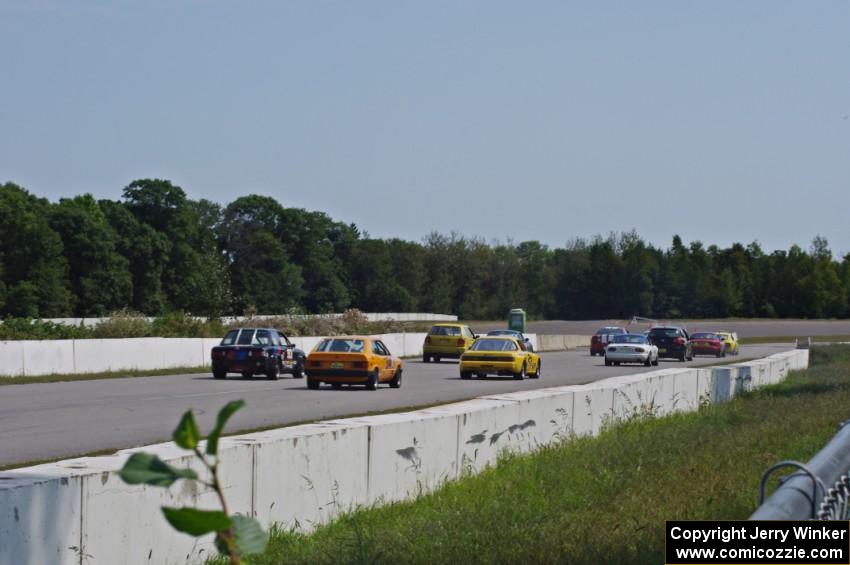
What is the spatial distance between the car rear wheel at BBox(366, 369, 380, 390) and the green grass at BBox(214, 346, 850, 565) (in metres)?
13.1

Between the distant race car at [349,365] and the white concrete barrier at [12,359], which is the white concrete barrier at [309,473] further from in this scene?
the white concrete barrier at [12,359]

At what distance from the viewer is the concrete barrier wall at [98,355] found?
32906mm

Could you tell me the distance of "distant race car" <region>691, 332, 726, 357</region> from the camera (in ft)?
217

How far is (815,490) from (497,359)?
32667 millimetres

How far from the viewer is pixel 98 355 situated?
119 ft

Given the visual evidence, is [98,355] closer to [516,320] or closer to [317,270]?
[516,320]

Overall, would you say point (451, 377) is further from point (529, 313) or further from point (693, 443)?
point (529, 313)

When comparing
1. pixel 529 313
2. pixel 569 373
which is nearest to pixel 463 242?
pixel 529 313

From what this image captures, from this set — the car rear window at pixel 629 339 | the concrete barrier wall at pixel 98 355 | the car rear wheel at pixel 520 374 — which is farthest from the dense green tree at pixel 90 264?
the car rear wheel at pixel 520 374

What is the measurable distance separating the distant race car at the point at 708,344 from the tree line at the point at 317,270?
30.5 metres

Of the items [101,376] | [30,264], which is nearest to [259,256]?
[30,264]

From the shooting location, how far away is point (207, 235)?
125 meters

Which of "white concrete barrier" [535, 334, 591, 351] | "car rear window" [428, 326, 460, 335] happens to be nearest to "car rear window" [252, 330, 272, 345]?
"car rear window" [428, 326, 460, 335]

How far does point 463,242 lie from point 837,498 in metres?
162
